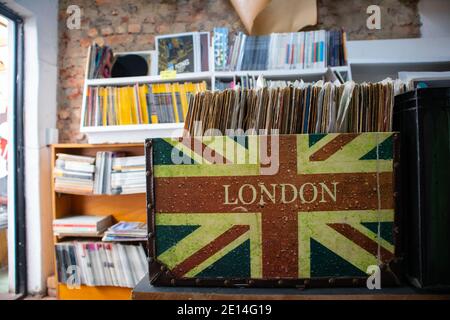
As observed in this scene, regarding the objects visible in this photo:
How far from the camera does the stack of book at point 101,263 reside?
212 centimetres

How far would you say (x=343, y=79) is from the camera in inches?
80.0

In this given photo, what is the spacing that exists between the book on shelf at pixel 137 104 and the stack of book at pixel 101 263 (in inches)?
36.4

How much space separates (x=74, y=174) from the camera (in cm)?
220

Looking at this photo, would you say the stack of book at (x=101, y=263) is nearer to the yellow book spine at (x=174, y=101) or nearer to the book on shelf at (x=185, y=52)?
the yellow book spine at (x=174, y=101)

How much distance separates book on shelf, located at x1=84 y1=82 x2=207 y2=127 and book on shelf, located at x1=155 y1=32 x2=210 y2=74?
181mm

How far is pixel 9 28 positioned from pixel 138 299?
8.33 feet

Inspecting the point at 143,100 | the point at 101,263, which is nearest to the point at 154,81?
the point at 143,100

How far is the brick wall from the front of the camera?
2.34 metres

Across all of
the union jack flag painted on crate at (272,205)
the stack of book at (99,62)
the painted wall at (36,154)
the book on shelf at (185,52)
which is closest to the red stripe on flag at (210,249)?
the union jack flag painted on crate at (272,205)

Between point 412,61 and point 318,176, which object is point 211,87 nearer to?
point 412,61

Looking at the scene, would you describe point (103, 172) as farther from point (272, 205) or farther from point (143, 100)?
point (272, 205)

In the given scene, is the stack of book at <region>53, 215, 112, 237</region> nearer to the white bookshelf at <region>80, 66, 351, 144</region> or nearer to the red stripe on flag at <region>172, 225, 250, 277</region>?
the white bookshelf at <region>80, 66, 351, 144</region>
